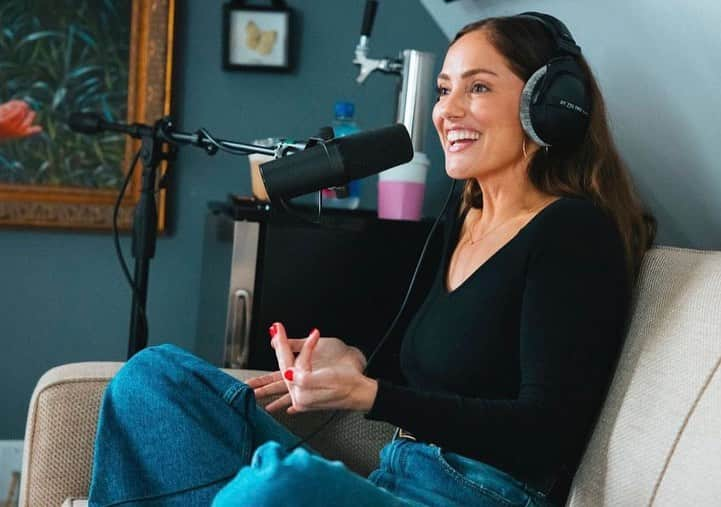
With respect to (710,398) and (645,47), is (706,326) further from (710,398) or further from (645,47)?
(645,47)

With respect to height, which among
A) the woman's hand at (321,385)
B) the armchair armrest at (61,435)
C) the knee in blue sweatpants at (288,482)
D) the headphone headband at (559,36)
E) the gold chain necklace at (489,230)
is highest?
the headphone headband at (559,36)

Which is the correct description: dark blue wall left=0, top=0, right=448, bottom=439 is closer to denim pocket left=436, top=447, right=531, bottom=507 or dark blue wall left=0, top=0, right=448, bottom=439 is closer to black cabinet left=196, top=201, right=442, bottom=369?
black cabinet left=196, top=201, right=442, bottom=369

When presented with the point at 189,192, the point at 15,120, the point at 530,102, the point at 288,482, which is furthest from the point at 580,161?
the point at 15,120

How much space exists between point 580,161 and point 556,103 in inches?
5.1

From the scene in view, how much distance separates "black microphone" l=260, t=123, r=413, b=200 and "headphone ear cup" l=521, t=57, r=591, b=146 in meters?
0.32

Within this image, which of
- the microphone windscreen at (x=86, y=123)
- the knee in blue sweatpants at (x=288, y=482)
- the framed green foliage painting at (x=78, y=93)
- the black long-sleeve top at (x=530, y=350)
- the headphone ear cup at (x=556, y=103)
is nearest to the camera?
the knee in blue sweatpants at (x=288, y=482)

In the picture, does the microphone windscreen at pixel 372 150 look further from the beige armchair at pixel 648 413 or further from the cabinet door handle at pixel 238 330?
the cabinet door handle at pixel 238 330

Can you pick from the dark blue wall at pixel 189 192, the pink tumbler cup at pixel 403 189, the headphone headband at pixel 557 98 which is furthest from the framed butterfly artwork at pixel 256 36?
the headphone headband at pixel 557 98

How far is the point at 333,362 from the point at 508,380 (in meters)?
0.26

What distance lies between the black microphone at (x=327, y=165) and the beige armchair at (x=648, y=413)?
417 millimetres

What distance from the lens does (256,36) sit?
2.43 m

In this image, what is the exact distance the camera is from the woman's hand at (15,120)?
234 centimetres

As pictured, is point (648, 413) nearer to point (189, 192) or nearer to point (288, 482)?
point (288, 482)

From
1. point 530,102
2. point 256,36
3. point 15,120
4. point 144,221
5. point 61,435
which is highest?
point 256,36
